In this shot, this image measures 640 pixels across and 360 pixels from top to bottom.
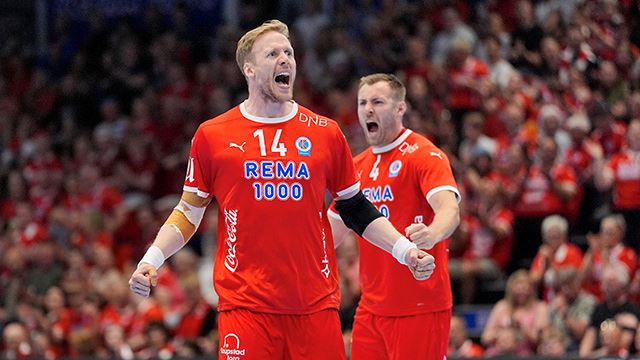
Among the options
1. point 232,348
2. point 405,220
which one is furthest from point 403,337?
point 232,348

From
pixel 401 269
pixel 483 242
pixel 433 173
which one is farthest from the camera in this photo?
pixel 483 242

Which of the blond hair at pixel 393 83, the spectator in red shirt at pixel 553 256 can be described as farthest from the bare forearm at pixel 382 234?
the spectator in red shirt at pixel 553 256

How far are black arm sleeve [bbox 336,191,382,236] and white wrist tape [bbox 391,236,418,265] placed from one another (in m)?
0.22

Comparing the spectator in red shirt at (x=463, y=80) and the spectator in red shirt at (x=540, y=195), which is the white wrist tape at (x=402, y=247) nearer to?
the spectator in red shirt at (x=540, y=195)

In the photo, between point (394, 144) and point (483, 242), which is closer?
point (394, 144)

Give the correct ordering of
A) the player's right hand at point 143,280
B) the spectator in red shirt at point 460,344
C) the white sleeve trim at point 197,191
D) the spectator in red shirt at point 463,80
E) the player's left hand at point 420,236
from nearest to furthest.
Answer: the player's right hand at point 143,280, the white sleeve trim at point 197,191, the player's left hand at point 420,236, the spectator in red shirt at point 460,344, the spectator in red shirt at point 463,80

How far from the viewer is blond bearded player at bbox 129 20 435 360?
7168 mm

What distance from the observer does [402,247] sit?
7336mm

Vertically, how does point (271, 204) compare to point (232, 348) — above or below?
above

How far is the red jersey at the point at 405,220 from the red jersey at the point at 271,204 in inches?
51.1

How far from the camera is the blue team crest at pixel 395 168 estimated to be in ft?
28.8

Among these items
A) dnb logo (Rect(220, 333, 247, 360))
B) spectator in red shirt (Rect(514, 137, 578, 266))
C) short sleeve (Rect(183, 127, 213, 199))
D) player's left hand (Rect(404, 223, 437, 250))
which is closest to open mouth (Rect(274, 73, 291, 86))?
short sleeve (Rect(183, 127, 213, 199))

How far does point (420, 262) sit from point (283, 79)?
54.2 inches

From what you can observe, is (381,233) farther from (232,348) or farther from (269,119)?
(232,348)
